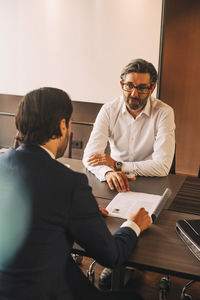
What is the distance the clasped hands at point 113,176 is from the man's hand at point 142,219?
15.3 inches

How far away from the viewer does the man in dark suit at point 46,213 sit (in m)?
1.05

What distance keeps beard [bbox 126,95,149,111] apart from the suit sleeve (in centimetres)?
131

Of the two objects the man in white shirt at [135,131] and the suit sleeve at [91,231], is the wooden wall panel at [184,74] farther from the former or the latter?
the suit sleeve at [91,231]

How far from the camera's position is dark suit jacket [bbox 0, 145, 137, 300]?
3.45 ft

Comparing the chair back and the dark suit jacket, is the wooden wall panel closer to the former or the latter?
the chair back

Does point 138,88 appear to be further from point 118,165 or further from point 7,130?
point 7,130

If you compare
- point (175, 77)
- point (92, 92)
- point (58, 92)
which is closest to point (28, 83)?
point (92, 92)

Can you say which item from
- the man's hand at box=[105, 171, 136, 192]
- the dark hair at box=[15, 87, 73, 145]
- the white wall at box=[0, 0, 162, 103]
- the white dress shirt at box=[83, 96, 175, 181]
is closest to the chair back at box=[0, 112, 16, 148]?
the white wall at box=[0, 0, 162, 103]

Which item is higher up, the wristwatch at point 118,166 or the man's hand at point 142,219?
the man's hand at point 142,219

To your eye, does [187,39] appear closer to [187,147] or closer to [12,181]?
[187,147]

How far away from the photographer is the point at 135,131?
249 cm

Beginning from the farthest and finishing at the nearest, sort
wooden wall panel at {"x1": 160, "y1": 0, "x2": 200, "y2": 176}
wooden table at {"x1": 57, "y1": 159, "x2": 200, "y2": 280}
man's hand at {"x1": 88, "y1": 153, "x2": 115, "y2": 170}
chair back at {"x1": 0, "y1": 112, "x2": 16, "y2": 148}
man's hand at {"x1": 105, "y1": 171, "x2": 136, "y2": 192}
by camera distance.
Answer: chair back at {"x1": 0, "y1": 112, "x2": 16, "y2": 148}
wooden wall panel at {"x1": 160, "y1": 0, "x2": 200, "y2": 176}
man's hand at {"x1": 88, "y1": 153, "x2": 115, "y2": 170}
man's hand at {"x1": 105, "y1": 171, "x2": 136, "y2": 192}
wooden table at {"x1": 57, "y1": 159, "x2": 200, "y2": 280}

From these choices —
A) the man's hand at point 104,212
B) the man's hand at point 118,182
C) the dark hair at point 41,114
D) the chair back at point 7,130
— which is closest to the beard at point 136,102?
the man's hand at point 118,182

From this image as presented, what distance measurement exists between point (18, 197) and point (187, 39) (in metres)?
3.31
